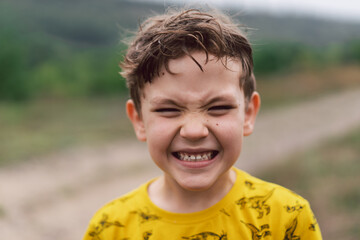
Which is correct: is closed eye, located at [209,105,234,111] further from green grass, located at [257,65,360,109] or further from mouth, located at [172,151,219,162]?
green grass, located at [257,65,360,109]

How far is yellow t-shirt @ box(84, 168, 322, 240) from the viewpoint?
1.69 meters

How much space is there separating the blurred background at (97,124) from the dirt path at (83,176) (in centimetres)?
2

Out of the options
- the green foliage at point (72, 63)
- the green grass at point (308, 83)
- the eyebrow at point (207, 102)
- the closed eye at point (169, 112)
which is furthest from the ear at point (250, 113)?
the green grass at point (308, 83)

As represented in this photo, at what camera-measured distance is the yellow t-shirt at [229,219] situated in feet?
5.56

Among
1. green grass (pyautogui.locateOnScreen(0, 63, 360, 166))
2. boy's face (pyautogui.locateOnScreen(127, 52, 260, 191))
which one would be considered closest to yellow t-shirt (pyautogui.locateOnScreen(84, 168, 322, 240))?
boy's face (pyautogui.locateOnScreen(127, 52, 260, 191))

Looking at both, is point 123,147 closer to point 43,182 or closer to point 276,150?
point 43,182

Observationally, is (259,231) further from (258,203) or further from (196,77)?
(196,77)

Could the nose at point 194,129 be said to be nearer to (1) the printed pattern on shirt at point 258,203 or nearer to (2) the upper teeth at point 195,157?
(2) the upper teeth at point 195,157

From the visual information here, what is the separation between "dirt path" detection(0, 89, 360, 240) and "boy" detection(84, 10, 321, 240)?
3.43 meters

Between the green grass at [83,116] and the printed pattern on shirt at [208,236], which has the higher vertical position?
the green grass at [83,116]

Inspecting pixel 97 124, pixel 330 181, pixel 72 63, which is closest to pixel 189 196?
pixel 330 181

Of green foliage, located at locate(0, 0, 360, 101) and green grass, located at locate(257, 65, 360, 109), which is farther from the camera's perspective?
green grass, located at locate(257, 65, 360, 109)

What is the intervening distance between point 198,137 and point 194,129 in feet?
0.12

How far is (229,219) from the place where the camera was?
5.70 feet
